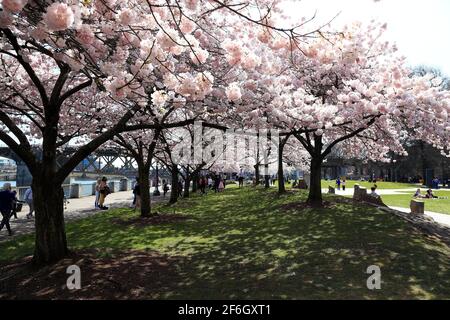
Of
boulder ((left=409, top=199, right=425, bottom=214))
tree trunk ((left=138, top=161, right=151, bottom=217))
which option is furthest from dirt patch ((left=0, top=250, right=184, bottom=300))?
boulder ((left=409, top=199, right=425, bottom=214))

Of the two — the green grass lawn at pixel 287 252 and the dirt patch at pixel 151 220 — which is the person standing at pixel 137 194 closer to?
the dirt patch at pixel 151 220

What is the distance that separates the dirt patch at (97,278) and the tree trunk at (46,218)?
28 centimetres

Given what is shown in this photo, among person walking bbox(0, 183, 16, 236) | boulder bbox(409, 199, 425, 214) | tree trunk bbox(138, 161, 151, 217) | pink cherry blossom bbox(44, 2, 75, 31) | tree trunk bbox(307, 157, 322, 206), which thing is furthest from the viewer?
tree trunk bbox(307, 157, 322, 206)

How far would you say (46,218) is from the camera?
7.80m

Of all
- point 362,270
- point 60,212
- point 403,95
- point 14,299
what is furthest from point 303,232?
point 14,299

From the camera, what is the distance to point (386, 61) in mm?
13562

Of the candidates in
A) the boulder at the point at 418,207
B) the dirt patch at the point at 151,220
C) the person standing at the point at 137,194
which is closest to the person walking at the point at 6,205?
the dirt patch at the point at 151,220

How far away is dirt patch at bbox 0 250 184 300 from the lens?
20.9ft

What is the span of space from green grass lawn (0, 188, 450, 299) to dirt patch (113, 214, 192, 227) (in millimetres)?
526

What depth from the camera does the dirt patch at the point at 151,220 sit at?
14684mm

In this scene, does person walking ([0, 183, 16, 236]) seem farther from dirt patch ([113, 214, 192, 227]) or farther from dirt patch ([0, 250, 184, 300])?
dirt patch ([0, 250, 184, 300])

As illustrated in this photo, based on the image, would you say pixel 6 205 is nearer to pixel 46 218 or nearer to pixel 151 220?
pixel 151 220

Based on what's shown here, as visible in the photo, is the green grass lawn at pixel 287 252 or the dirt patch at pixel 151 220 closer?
the green grass lawn at pixel 287 252

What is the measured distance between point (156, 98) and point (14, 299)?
4.06 meters
